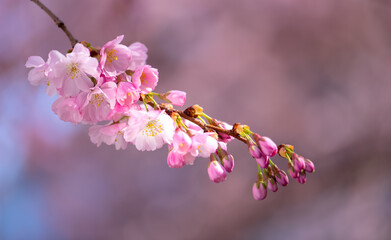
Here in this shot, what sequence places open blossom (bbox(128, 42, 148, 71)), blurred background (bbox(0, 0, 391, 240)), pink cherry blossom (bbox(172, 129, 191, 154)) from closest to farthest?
1. pink cherry blossom (bbox(172, 129, 191, 154))
2. open blossom (bbox(128, 42, 148, 71))
3. blurred background (bbox(0, 0, 391, 240))

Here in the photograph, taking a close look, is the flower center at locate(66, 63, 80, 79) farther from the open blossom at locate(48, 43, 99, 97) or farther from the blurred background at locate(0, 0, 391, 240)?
the blurred background at locate(0, 0, 391, 240)

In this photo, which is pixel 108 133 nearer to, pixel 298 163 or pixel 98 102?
pixel 98 102

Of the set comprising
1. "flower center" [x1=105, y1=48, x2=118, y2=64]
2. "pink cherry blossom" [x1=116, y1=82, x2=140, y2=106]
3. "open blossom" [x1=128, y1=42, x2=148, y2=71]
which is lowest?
"pink cherry blossom" [x1=116, y1=82, x2=140, y2=106]

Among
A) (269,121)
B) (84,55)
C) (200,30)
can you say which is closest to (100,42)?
(200,30)

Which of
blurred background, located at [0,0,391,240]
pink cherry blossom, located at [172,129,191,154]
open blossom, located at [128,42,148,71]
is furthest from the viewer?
blurred background, located at [0,0,391,240]

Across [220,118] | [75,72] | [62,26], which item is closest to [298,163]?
[75,72]

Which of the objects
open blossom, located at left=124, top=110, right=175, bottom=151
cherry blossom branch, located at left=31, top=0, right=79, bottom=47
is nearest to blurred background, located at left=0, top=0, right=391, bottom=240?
cherry blossom branch, located at left=31, top=0, right=79, bottom=47

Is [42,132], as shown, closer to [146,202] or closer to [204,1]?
[146,202]
